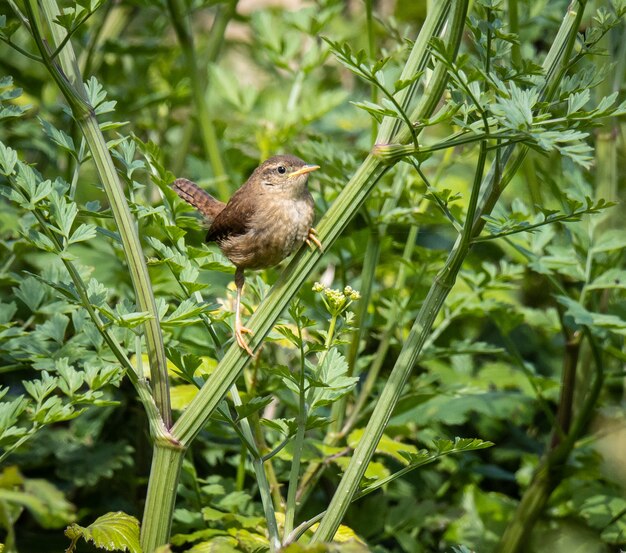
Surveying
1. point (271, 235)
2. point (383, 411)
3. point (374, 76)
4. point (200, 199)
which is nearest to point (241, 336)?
point (383, 411)

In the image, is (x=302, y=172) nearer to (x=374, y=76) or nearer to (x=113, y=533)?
(x=374, y=76)

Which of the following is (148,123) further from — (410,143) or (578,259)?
(410,143)

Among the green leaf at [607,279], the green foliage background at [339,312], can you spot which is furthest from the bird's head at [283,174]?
the green leaf at [607,279]

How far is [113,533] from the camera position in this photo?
1648mm

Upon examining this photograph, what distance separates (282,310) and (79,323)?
67 centimetres

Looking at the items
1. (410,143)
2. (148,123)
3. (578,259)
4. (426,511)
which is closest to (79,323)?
(410,143)

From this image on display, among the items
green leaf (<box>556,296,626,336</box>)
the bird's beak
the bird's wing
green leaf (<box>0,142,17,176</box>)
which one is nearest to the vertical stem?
green leaf (<box>556,296,626,336</box>)

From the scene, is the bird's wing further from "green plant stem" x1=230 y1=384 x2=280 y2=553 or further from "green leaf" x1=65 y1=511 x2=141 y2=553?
"green leaf" x1=65 y1=511 x2=141 y2=553

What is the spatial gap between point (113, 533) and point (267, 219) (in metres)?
0.85

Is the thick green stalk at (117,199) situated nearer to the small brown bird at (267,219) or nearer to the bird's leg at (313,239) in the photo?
the small brown bird at (267,219)

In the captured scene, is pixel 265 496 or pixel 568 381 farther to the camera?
pixel 568 381

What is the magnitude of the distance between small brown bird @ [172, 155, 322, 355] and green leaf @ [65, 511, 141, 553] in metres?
0.48

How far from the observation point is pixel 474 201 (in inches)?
65.1

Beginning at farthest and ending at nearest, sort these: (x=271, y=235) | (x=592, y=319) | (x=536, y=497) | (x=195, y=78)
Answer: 1. (x=195, y=78)
2. (x=536, y=497)
3. (x=592, y=319)
4. (x=271, y=235)
